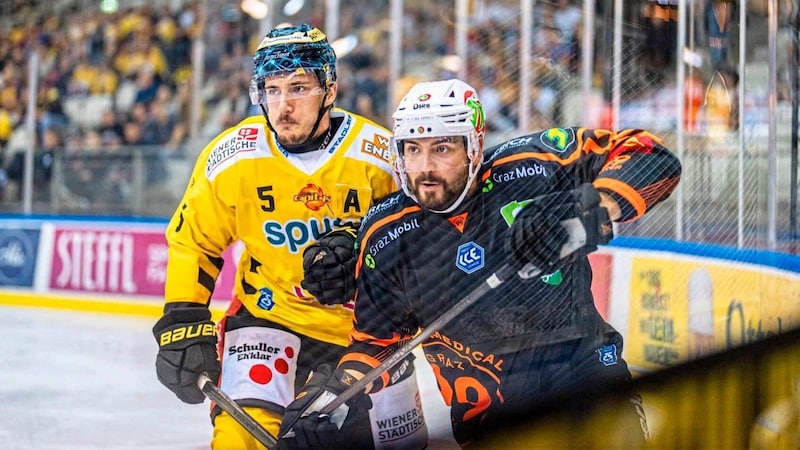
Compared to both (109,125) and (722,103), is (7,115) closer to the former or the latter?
(109,125)

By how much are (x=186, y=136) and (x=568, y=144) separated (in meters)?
2.10

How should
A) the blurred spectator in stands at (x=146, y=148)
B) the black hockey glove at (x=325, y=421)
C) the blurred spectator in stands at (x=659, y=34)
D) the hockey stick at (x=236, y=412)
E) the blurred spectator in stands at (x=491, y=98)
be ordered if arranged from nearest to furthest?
the blurred spectator in stands at (x=659, y=34) → the black hockey glove at (x=325, y=421) → the hockey stick at (x=236, y=412) → the blurred spectator in stands at (x=491, y=98) → the blurred spectator in stands at (x=146, y=148)

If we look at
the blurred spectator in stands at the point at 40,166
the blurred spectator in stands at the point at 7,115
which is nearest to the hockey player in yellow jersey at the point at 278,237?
the blurred spectator in stands at the point at 40,166

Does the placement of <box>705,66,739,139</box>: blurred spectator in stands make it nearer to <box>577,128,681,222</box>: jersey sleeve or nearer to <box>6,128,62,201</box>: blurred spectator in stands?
<box>577,128,681,222</box>: jersey sleeve

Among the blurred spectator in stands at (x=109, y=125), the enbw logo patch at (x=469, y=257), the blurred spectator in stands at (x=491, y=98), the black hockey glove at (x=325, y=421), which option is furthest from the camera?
the blurred spectator in stands at (x=109, y=125)

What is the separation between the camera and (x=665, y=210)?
1.95 metres

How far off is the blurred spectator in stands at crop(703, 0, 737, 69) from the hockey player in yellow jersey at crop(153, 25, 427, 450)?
71 cm

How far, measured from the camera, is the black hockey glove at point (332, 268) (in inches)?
82.2

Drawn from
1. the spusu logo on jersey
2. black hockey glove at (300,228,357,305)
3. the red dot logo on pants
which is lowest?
the red dot logo on pants

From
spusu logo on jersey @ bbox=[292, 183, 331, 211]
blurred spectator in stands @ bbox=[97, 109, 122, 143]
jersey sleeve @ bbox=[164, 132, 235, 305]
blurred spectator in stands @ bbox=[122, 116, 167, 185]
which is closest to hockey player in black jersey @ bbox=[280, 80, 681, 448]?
spusu logo on jersey @ bbox=[292, 183, 331, 211]

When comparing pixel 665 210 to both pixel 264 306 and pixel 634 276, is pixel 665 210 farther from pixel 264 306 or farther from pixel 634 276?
pixel 264 306

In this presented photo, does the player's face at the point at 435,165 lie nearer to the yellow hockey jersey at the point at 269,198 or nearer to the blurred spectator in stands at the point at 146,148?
the yellow hockey jersey at the point at 269,198

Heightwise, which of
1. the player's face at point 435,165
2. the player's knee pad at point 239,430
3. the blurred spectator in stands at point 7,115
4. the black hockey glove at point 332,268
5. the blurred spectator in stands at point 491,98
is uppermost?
the blurred spectator in stands at point 7,115

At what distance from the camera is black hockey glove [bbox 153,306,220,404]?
2.17 m
